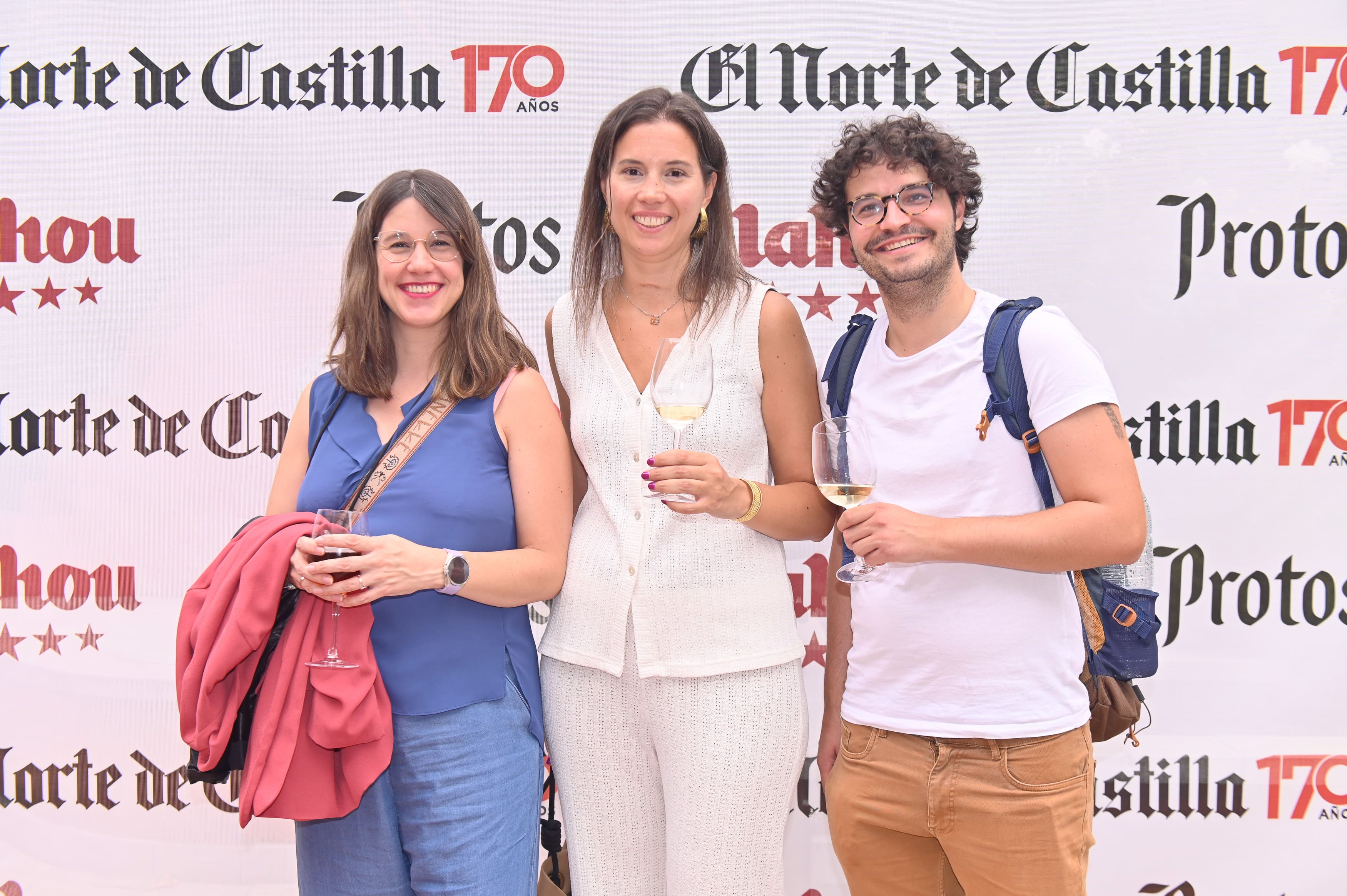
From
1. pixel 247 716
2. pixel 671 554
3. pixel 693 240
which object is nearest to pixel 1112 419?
pixel 671 554

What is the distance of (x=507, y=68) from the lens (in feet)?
9.52

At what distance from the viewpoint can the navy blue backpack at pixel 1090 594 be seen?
5.48 feet

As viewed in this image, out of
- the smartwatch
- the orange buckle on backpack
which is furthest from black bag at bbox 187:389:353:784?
the orange buckle on backpack

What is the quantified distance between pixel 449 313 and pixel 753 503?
0.76 metres

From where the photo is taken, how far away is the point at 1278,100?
2.84 m

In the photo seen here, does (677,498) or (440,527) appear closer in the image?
(677,498)

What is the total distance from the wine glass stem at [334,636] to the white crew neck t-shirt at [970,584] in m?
0.99

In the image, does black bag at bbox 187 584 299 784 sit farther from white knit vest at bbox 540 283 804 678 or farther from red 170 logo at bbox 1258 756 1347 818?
red 170 logo at bbox 1258 756 1347 818

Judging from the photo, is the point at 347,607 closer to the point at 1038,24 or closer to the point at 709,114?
the point at 709,114

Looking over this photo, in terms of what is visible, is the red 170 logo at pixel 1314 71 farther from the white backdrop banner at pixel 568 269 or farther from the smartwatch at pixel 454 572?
the smartwatch at pixel 454 572

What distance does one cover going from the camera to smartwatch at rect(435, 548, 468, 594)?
5.45ft

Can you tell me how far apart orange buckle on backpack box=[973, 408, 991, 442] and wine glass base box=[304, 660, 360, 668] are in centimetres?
117

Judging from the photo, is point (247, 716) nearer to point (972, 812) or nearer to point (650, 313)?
point (650, 313)

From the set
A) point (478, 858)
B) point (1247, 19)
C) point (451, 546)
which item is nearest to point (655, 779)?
point (478, 858)
